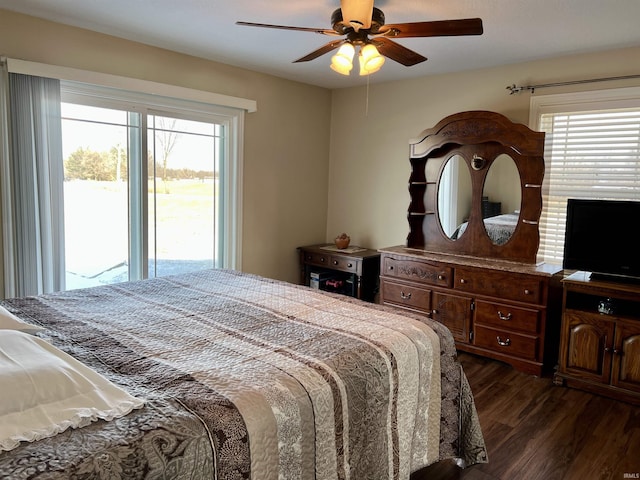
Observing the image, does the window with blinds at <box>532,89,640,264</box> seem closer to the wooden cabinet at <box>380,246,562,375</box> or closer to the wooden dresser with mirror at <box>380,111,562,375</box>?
the wooden dresser with mirror at <box>380,111,562,375</box>

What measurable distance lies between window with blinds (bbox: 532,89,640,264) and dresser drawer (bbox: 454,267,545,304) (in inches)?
21.2

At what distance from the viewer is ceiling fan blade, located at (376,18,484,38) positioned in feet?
6.83

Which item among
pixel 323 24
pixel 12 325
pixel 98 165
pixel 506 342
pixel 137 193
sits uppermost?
pixel 323 24

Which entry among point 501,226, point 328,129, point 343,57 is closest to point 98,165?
point 343,57

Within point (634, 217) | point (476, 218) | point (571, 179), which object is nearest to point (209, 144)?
point (476, 218)

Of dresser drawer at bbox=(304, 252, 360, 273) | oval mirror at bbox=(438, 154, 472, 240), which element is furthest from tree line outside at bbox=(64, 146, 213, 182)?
oval mirror at bbox=(438, 154, 472, 240)

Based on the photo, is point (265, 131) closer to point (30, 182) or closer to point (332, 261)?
point (332, 261)

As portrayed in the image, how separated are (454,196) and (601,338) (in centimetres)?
160

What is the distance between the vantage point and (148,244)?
149 inches

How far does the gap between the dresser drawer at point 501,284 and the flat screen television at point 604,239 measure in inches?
10.7

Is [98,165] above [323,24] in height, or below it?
below

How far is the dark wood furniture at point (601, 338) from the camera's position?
9.64 ft

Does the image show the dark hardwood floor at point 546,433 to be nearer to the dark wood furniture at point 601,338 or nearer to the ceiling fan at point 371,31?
the dark wood furniture at point 601,338

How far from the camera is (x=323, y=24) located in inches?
119
